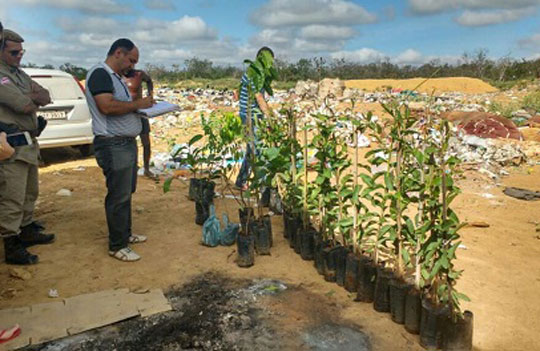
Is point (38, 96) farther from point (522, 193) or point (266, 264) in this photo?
point (522, 193)

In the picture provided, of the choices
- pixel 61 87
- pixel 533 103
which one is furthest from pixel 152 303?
pixel 533 103

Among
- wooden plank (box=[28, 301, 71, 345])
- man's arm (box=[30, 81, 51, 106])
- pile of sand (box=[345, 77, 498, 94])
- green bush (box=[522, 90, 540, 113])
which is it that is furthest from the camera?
pile of sand (box=[345, 77, 498, 94])

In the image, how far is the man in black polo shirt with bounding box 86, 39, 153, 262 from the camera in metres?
3.23

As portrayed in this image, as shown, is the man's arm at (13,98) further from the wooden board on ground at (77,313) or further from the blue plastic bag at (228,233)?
the blue plastic bag at (228,233)

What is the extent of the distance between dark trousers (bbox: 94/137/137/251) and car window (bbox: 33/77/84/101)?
3894mm

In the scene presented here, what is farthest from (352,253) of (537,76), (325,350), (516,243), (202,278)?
(537,76)

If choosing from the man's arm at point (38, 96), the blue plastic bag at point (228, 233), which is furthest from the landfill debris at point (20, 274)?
the blue plastic bag at point (228, 233)

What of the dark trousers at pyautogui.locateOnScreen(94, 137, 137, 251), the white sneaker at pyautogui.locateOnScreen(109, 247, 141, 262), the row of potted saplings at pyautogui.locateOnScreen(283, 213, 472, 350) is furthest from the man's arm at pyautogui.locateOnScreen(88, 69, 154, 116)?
the row of potted saplings at pyautogui.locateOnScreen(283, 213, 472, 350)

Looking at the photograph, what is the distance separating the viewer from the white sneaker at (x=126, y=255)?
3653 millimetres

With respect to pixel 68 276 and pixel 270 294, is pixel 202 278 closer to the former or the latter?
pixel 270 294

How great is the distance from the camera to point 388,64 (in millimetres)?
35719

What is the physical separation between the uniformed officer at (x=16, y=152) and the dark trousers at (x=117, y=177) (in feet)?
1.94

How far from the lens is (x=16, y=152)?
10.8 ft

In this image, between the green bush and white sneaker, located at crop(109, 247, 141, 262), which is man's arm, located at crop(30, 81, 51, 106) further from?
the green bush
